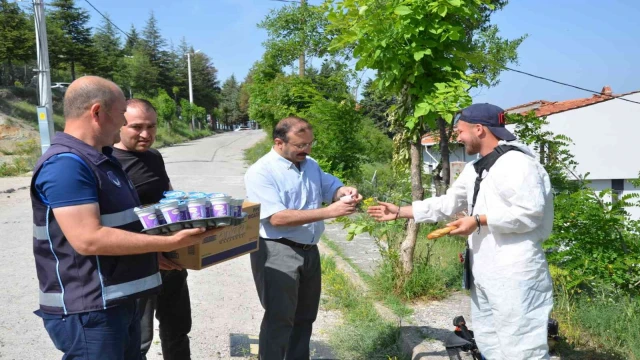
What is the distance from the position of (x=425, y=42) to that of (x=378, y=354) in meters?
2.67

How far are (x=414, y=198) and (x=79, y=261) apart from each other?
363 cm

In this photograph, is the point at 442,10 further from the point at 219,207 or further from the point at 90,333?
the point at 90,333

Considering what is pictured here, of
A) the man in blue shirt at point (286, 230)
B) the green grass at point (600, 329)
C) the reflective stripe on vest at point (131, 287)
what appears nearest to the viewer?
the reflective stripe on vest at point (131, 287)

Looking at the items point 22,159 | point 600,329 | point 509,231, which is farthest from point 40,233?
point 22,159

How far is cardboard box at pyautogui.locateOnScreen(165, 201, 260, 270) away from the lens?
271 centimetres

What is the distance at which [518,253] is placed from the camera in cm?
273

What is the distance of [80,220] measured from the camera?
1939 millimetres

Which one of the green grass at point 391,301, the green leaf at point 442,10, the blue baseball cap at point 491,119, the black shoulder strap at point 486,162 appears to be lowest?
the green grass at point 391,301

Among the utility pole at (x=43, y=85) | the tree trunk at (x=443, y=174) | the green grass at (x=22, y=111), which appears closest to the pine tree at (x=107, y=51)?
the green grass at (x=22, y=111)

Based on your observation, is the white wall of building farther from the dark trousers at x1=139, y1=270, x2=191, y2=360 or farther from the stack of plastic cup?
the stack of plastic cup

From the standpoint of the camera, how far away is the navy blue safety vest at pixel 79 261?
6.67ft

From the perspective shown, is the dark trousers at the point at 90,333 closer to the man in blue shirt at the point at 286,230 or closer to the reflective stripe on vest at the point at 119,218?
the reflective stripe on vest at the point at 119,218

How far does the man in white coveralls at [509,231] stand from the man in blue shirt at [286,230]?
2.96 feet

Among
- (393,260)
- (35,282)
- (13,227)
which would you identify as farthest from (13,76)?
(393,260)
